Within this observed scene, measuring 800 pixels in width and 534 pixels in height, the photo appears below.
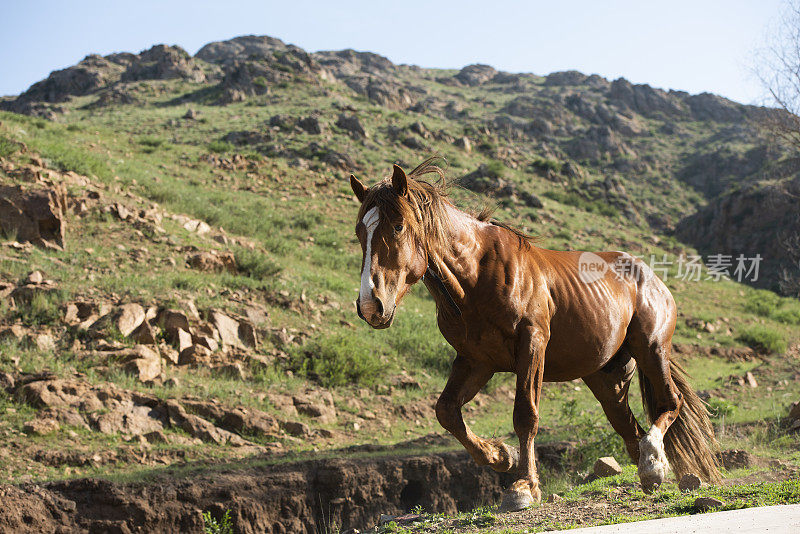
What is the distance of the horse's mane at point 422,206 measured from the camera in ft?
12.3

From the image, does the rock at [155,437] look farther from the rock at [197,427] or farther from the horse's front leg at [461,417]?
the horse's front leg at [461,417]

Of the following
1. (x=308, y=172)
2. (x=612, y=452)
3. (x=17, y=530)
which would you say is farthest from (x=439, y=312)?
(x=308, y=172)

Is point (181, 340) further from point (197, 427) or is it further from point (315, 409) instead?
point (315, 409)

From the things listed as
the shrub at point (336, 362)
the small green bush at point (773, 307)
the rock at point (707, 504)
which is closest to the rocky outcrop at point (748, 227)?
the small green bush at point (773, 307)

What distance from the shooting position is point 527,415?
13.2 ft

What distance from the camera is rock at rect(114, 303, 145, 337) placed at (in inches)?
351

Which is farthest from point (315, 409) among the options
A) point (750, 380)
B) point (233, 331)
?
point (750, 380)

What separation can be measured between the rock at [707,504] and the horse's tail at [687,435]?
1572mm

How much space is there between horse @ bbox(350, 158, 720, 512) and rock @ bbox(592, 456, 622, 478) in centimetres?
87

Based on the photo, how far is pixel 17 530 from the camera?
4.94 metres

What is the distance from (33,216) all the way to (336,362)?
19.0 feet

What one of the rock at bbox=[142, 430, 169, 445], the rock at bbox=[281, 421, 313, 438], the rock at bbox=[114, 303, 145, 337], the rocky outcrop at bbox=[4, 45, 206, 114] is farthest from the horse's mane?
the rocky outcrop at bbox=[4, 45, 206, 114]

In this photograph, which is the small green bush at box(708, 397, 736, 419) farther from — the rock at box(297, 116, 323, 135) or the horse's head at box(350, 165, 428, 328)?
the rock at box(297, 116, 323, 135)

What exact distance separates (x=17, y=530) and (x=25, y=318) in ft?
14.6
